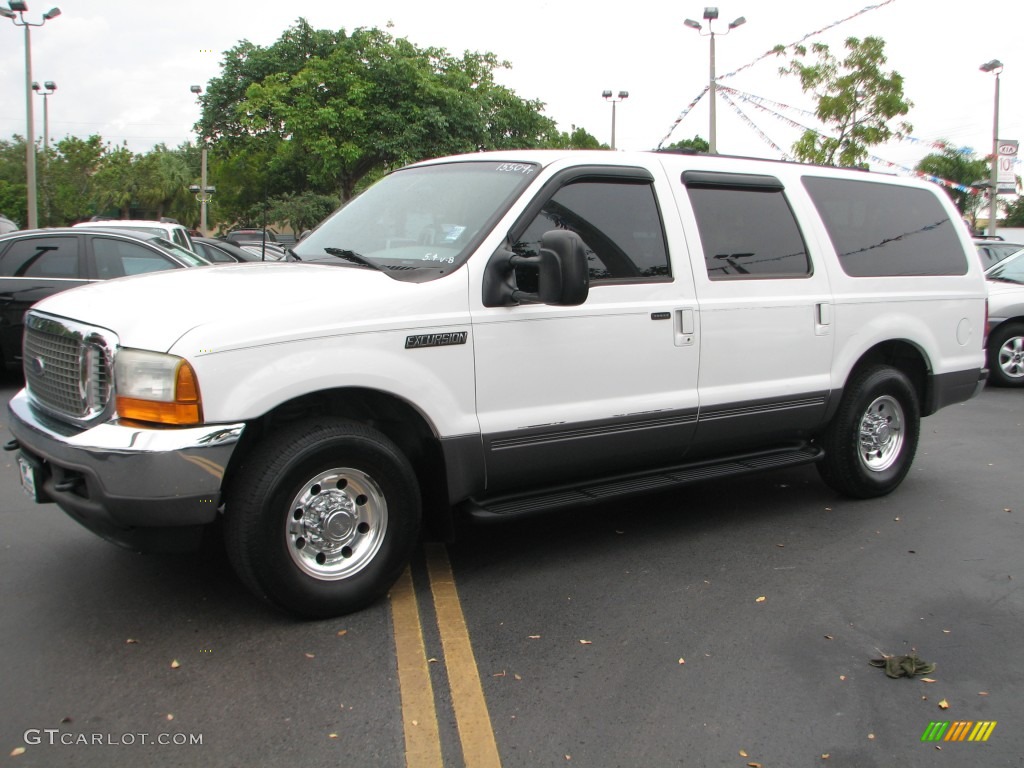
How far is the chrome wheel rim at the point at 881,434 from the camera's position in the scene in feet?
19.6

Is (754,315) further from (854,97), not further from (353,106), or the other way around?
(353,106)

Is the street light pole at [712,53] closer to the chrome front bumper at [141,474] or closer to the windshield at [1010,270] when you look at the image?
the windshield at [1010,270]

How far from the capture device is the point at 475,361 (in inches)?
165

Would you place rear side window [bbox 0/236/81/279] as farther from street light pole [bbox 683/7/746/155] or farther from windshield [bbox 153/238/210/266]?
street light pole [bbox 683/7/746/155]

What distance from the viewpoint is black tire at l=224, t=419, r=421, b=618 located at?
3715mm

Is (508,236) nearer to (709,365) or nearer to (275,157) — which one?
(709,365)

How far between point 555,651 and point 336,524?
106 cm

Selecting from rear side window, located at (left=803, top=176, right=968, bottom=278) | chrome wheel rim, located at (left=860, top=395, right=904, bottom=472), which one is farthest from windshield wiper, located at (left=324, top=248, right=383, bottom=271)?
chrome wheel rim, located at (left=860, top=395, right=904, bottom=472)

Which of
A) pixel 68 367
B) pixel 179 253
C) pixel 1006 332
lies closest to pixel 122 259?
pixel 179 253

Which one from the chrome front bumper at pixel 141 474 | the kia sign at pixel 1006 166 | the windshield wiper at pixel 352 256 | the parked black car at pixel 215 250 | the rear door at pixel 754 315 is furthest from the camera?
the kia sign at pixel 1006 166

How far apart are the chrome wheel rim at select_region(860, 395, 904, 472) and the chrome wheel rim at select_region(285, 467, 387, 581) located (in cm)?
334

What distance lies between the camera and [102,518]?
3555mm

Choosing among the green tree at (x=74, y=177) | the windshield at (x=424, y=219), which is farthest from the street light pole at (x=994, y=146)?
the green tree at (x=74, y=177)

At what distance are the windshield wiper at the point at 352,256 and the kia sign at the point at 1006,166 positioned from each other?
2255cm
